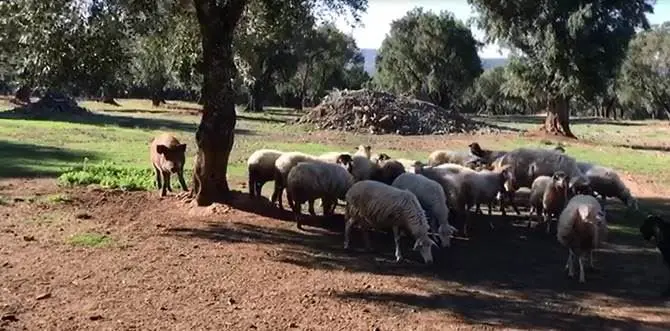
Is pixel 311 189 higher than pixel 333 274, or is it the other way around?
pixel 311 189

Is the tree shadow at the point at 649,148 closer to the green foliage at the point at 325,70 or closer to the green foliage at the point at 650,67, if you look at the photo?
the green foliage at the point at 650,67

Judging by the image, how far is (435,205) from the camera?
11.9 meters

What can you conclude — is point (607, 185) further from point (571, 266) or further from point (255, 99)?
point (255, 99)

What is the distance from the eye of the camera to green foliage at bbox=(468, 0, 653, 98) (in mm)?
33062

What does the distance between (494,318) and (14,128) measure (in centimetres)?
2849

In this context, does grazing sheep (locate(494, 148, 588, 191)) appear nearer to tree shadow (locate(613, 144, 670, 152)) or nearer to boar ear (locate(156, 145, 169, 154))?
boar ear (locate(156, 145, 169, 154))

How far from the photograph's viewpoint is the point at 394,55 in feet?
240

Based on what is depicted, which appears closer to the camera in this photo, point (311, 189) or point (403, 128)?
point (311, 189)

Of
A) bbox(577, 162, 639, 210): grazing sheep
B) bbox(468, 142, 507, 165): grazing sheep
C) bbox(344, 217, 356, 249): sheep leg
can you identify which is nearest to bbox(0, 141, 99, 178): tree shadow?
bbox(344, 217, 356, 249): sheep leg

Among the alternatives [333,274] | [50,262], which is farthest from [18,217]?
[333,274]

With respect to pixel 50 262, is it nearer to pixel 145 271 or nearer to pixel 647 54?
pixel 145 271

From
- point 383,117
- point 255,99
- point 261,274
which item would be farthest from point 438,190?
point 255,99

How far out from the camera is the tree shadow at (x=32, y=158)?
1831 cm

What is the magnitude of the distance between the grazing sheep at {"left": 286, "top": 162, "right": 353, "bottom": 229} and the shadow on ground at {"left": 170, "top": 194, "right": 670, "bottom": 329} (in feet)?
1.72
